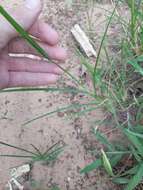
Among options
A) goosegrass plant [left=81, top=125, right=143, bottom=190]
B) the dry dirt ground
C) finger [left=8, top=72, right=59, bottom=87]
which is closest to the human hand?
finger [left=8, top=72, right=59, bottom=87]

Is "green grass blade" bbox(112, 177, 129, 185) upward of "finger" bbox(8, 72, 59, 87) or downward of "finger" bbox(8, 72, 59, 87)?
downward

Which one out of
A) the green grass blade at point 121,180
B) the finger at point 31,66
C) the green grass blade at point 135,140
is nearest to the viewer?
the green grass blade at point 135,140

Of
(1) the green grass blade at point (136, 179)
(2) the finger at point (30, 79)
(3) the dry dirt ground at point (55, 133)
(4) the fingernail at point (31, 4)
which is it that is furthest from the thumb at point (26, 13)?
(1) the green grass blade at point (136, 179)

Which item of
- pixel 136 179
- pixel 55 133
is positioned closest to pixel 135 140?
pixel 136 179

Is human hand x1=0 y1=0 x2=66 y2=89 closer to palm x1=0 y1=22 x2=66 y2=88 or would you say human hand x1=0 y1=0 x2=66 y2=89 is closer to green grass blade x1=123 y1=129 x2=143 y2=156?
palm x1=0 y1=22 x2=66 y2=88

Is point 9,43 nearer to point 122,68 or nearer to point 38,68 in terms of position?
point 38,68

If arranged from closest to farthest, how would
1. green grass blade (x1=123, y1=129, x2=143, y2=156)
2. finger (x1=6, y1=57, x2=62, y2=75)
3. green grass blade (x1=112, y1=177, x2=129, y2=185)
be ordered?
green grass blade (x1=123, y1=129, x2=143, y2=156)
green grass blade (x1=112, y1=177, x2=129, y2=185)
finger (x1=6, y1=57, x2=62, y2=75)

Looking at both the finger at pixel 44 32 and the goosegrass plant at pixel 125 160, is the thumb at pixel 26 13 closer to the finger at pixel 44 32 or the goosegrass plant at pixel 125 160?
the finger at pixel 44 32
